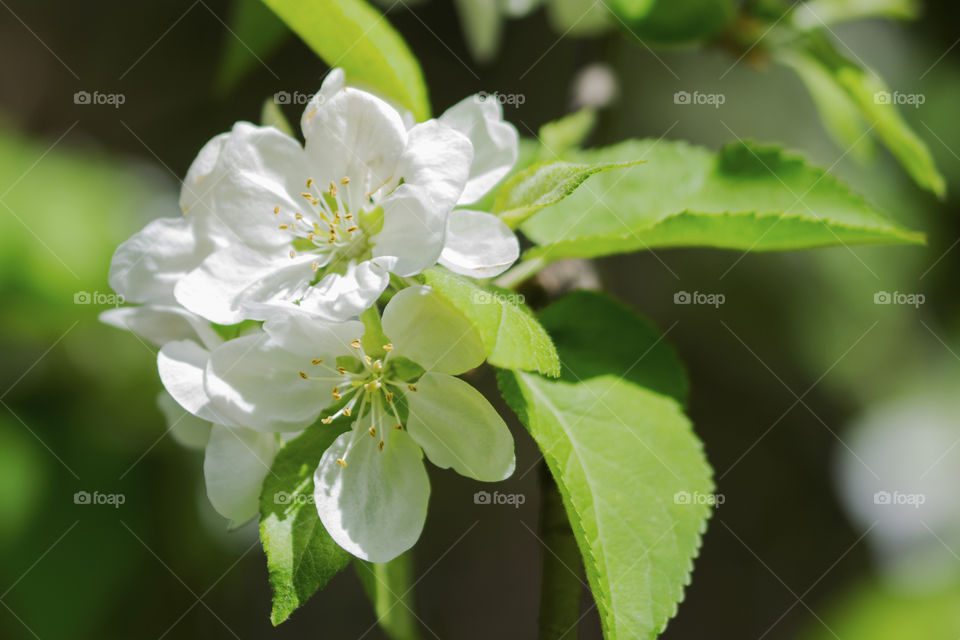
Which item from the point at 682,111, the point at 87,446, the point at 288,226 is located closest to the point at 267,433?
the point at 288,226

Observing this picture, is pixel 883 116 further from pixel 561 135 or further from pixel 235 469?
pixel 235 469

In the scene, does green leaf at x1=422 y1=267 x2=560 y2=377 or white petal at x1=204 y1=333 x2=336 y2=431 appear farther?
white petal at x1=204 y1=333 x2=336 y2=431

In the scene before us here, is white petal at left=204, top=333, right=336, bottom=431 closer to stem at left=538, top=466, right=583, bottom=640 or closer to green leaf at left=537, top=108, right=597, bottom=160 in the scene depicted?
stem at left=538, top=466, right=583, bottom=640

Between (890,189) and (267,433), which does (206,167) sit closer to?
(267,433)

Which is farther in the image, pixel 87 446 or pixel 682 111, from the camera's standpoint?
pixel 682 111

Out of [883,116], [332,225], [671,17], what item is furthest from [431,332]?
[883,116]

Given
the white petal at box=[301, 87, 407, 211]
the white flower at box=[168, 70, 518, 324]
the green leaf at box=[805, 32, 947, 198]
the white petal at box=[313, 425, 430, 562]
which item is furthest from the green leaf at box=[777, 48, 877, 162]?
the white petal at box=[313, 425, 430, 562]
